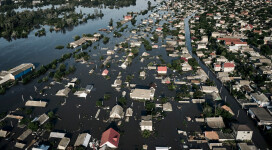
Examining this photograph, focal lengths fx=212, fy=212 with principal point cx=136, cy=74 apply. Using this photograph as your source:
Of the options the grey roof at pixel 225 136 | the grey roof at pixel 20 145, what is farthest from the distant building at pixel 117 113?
the grey roof at pixel 225 136

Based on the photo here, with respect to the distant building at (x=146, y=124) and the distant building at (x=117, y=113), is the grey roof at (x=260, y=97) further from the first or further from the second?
the distant building at (x=117, y=113)

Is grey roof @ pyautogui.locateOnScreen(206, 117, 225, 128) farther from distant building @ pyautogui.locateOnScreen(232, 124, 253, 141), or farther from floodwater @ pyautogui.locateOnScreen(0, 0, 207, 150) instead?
distant building @ pyautogui.locateOnScreen(232, 124, 253, 141)

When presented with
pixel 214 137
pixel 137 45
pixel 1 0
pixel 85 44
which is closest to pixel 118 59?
pixel 137 45

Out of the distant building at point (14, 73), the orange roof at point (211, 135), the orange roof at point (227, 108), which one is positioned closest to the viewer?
the orange roof at point (211, 135)

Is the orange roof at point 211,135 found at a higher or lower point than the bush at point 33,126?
lower

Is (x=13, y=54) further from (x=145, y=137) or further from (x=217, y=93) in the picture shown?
(x=217, y=93)

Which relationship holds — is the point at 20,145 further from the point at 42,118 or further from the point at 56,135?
the point at 42,118

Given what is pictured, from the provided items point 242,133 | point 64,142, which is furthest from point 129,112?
point 242,133

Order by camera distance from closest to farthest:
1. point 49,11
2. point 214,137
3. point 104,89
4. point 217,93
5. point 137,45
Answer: point 214,137
point 217,93
point 104,89
point 137,45
point 49,11

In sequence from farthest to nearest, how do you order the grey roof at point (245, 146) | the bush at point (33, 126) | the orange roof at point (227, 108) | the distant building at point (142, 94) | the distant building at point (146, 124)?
1. the distant building at point (142, 94)
2. the orange roof at point (227, 108)
3. the distant building at point (146, 124)
4. the bush at point (33, 126)
5. the grey roof at point (245, 146)
